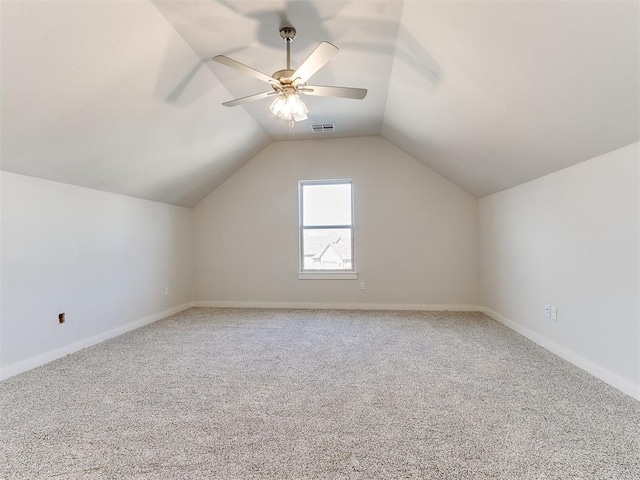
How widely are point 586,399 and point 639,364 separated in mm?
399

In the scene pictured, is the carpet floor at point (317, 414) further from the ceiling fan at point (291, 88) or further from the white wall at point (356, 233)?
the ceiling fan at point (291, 88)

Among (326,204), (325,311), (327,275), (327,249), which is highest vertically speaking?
(326,204)

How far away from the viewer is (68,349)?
303cm

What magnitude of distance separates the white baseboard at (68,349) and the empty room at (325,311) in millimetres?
18

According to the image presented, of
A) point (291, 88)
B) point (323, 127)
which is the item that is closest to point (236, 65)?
point (291, 88)

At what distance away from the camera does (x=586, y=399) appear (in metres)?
2.05

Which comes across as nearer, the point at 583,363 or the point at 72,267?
the point at 583,363

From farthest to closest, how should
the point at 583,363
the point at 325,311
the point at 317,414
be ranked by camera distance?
the point at 325,311 → the point at 583,363 → the point at 317,414

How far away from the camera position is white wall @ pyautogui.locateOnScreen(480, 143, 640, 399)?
2123mm

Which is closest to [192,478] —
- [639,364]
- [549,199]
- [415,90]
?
[639,364]

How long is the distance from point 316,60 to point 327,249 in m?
3.34

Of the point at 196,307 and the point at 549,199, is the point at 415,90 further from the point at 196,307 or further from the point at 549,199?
the point at 196,307

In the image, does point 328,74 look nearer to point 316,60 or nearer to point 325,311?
point 316,60

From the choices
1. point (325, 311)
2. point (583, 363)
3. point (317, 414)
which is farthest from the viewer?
point (325, 311)
